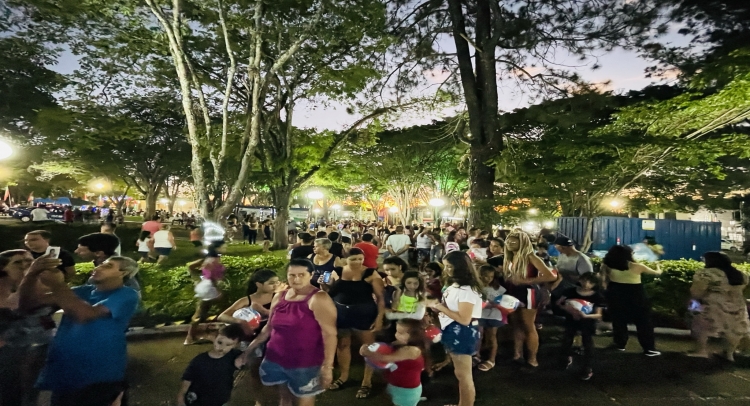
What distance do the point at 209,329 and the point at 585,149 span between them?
8922 millimetres

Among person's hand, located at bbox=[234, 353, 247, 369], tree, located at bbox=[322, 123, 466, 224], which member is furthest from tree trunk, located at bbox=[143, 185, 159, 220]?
person's hand, located at bbox=[234, 353, 247, 369]

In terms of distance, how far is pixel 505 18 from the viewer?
12898 millimetres

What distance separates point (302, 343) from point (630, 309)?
179 inches

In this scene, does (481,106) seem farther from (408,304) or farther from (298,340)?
(298,340)

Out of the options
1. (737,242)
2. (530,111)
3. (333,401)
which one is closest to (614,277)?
(333,401)

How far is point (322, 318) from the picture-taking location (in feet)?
9.55

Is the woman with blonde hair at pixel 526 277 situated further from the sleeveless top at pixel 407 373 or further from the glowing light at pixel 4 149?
the glowing light at pixel 4 149

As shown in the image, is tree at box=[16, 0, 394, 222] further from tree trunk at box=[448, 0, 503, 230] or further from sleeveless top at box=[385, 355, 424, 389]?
sleeveless top at box=[385, 355, 424, 389]

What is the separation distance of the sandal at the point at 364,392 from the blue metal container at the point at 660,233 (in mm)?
11951

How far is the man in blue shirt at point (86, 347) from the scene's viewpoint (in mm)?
2535

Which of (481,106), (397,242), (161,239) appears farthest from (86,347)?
(481,106)

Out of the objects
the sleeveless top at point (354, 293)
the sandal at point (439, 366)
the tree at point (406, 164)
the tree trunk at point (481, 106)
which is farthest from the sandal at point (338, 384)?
the tree at point (406, 164)

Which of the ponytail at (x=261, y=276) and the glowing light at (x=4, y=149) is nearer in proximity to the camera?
the ponytail at (x=261, y=276)

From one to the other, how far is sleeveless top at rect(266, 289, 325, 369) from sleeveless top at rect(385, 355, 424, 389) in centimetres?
61
